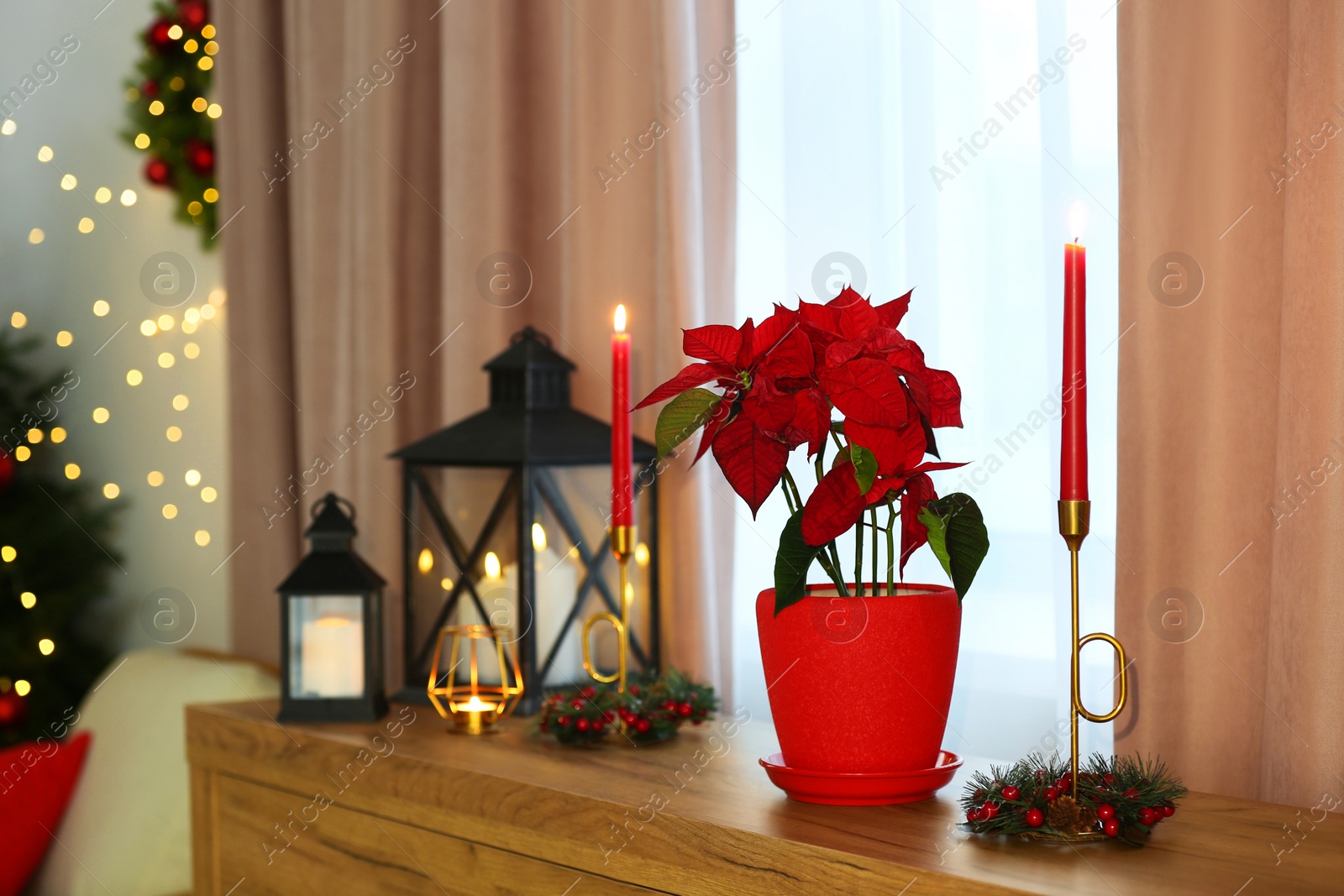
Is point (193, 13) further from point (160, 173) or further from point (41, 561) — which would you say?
point (41, 561)

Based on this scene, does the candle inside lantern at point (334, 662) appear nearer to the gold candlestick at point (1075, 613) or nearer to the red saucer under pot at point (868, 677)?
the red saucer under pot at point (868, 677)

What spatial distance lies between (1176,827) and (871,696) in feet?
0.75

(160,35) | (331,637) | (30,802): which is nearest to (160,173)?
(160,35)

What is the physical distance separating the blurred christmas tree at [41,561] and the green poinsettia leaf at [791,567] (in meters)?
1.83

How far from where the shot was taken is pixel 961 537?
858 millimetres

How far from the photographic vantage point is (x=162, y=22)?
218 centimetres

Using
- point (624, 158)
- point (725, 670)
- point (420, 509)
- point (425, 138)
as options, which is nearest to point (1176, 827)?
point (725, 670)

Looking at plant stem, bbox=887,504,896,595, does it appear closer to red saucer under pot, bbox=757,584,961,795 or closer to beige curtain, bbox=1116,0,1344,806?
red saucer under pot, bbox=757,584,961,795

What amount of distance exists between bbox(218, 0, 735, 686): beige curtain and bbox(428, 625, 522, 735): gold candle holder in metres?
0.21

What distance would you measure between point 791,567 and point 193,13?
182 cm

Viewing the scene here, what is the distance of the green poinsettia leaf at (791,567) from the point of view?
0.87m

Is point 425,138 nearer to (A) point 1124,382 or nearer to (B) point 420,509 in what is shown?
(B) point 420,509

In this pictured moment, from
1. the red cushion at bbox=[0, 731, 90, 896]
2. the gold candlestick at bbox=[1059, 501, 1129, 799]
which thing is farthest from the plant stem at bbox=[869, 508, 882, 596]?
the red cushion at bbox=[0, 731, 90, 896]

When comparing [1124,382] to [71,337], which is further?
[71,337]
